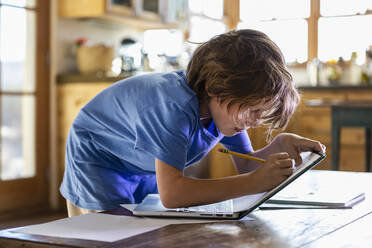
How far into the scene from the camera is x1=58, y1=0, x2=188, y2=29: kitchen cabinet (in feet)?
12.1

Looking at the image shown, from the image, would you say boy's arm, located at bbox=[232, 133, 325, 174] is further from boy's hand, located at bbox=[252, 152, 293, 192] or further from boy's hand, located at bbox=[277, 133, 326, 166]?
boy's hand, located at bbox=[252, 152, 293, 192]

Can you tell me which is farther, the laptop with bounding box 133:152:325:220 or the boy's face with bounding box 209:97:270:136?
the boy's face with bounding box 209:97:270:136

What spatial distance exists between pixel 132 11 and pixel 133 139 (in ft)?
9.79

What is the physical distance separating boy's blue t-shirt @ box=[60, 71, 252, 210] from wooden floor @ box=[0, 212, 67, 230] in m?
1.99

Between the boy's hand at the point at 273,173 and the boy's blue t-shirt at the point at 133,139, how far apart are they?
0.14 metres

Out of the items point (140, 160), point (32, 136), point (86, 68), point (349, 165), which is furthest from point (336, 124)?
point (140, 160)

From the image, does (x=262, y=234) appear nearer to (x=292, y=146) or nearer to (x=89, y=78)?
(x=292, y=146)

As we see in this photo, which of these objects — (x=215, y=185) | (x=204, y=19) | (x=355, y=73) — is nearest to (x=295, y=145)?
(x=215, y=185)

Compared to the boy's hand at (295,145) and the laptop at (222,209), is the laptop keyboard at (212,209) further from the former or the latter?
the boy's hand at (295,145)

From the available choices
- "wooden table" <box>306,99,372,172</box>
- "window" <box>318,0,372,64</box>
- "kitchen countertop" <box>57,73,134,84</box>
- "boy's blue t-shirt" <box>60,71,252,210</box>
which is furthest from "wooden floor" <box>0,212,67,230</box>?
"window" <box>318,0,372,64</box>

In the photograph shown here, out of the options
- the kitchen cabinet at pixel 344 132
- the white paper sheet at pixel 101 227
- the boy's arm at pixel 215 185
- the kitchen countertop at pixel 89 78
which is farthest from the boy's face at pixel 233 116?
the kitchen cabinet at pixel 344 132

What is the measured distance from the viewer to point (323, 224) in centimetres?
92

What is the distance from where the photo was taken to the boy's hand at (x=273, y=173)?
0.99 metres

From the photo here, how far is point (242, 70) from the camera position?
1.04 metres
